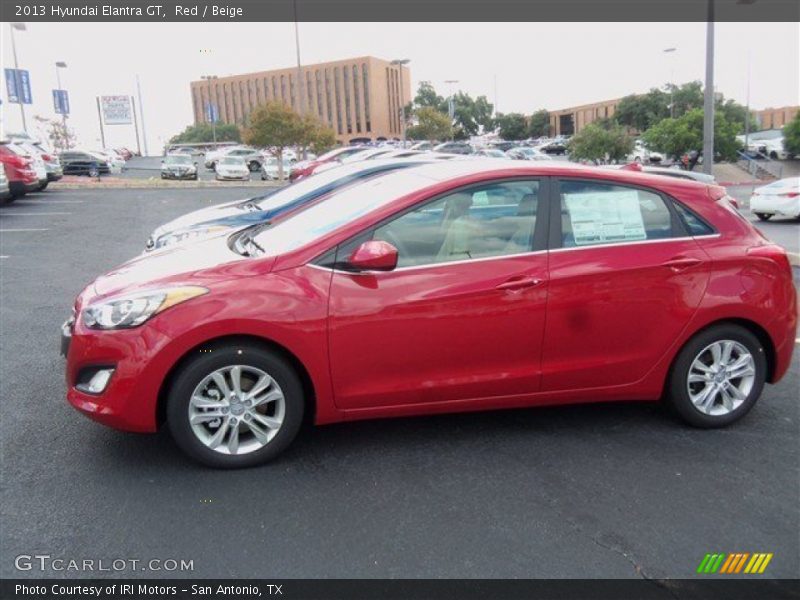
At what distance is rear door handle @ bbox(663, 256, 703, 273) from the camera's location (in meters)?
4.29

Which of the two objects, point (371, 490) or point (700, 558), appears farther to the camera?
point (371, 490)

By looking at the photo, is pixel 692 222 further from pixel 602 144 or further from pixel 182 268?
pixel 602 144

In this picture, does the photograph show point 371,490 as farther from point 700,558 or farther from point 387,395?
point 700,558

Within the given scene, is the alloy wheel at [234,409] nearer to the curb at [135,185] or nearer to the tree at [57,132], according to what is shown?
the curb at [135,185]

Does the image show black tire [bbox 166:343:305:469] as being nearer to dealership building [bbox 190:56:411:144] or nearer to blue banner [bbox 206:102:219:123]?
blue banner [bbox 206:102:219:123]

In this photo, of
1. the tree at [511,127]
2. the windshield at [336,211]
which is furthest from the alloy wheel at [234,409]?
the tree at [511,127]

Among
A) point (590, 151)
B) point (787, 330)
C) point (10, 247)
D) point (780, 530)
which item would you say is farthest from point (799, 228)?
point (590, 151)

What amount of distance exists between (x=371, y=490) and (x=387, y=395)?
1.81 feet

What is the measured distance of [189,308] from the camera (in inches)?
145

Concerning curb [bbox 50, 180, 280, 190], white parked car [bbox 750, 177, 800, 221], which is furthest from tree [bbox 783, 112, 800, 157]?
curb [bbox 50, 180, 280, 190]

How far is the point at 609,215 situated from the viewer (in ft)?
14.3

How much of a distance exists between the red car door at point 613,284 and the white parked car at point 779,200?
50.0ft

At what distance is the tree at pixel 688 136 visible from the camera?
117ft

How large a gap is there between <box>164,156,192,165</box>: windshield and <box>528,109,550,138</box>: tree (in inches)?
2493
